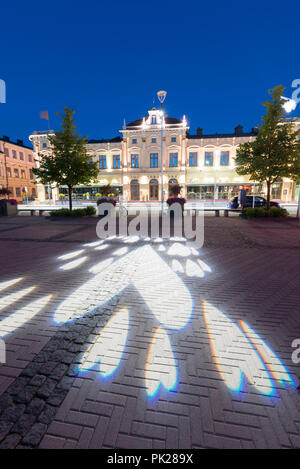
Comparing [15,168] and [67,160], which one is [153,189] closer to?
[67,160]

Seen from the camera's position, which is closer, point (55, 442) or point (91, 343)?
point (55, 442)

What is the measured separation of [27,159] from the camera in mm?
47500

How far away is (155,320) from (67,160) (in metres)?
15.7

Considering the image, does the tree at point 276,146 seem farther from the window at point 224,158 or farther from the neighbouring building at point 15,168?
the neighbouring building at point 15,168

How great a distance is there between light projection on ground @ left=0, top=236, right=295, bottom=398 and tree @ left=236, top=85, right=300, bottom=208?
1142cm

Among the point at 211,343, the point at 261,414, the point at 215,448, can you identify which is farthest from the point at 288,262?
the point at 215,448

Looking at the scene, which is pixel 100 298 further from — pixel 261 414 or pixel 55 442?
pixel 261 414

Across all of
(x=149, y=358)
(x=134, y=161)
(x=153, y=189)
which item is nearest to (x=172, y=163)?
(x=153, y=189)

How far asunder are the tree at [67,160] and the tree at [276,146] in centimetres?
1207

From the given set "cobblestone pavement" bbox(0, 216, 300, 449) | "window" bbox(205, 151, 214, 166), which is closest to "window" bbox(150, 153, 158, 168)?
"window" bbox(205, 151, 214, 166)

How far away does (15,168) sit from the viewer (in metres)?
43.7

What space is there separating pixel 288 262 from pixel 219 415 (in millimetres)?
5487

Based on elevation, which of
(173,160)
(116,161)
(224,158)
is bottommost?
A: (173,160)

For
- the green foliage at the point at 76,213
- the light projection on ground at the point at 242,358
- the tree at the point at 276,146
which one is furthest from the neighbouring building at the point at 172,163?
the light projection on ground at the point at 242,358
